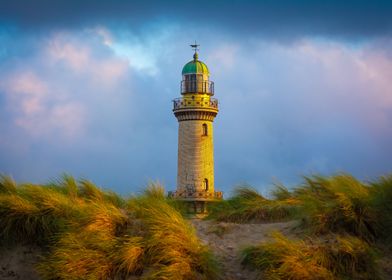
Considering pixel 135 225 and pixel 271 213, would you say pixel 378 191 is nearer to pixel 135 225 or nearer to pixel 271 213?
pixel 271 213

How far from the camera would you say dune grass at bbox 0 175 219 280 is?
37.3ft

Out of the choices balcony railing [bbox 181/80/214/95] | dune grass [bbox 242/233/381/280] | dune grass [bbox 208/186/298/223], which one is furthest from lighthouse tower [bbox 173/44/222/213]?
dune grass [bbox 242/233/381/280]

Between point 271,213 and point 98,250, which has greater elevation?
point 271,213

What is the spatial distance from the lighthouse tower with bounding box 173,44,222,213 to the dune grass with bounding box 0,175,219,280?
135ft

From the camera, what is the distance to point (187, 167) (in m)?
55.7

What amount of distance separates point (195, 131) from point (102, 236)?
44.3 meters

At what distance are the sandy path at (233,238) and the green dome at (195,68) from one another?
42.9 meters

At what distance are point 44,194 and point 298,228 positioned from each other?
15.1ft

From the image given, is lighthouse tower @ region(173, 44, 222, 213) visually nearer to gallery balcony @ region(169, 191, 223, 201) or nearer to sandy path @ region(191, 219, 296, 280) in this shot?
gallery balcony @ region(169, 191, 223, 201)

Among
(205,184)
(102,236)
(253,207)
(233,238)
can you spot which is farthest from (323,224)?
(205,184)

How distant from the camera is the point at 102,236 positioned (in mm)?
11953

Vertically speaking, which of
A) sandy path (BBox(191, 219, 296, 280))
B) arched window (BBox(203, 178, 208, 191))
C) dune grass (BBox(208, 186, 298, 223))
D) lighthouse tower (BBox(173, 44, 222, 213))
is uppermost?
lighthouse tower (BBox(173, 44, 222, 213))

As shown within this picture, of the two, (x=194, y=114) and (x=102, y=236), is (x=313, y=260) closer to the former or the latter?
(x=102, y=236)

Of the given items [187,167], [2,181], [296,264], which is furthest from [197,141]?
[296,264]
